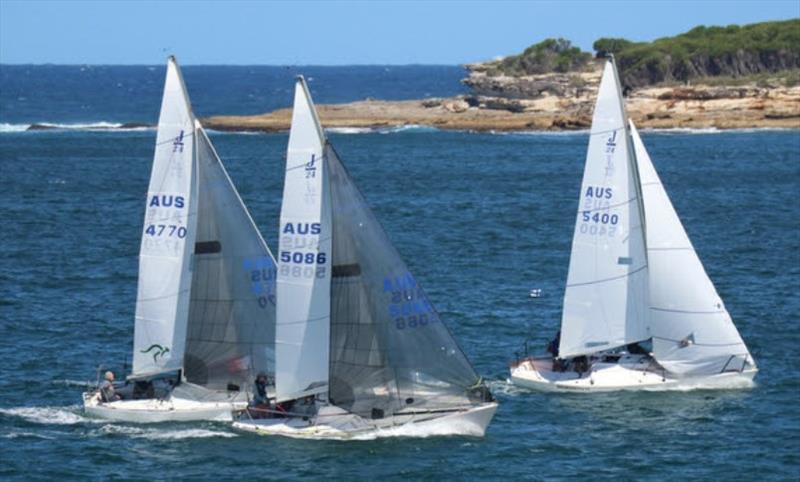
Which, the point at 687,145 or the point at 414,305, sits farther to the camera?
the point at 687,145

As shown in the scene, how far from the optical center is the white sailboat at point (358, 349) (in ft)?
125

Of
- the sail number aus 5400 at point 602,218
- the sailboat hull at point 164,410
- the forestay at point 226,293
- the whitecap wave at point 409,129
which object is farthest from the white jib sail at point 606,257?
the whitecap wave at point 409,129

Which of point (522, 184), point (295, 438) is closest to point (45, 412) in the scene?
point (295, 438)

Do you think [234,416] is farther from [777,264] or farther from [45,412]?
[777,264]

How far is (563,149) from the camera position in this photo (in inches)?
5202

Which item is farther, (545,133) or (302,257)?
(545,133)

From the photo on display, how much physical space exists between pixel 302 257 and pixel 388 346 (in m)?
2.98

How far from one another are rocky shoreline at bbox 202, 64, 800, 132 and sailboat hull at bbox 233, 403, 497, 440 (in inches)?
4415

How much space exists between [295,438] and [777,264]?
34666 mm

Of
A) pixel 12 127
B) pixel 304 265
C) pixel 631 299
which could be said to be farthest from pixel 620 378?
pixel 12 127

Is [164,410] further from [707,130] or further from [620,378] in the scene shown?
[707,130]

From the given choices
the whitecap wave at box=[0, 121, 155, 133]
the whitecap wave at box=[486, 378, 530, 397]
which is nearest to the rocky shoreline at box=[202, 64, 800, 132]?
the whitecap wave at box=[0, 121, 155, 133]

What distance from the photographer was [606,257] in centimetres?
4497

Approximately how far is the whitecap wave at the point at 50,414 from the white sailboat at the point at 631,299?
37.9 feet
